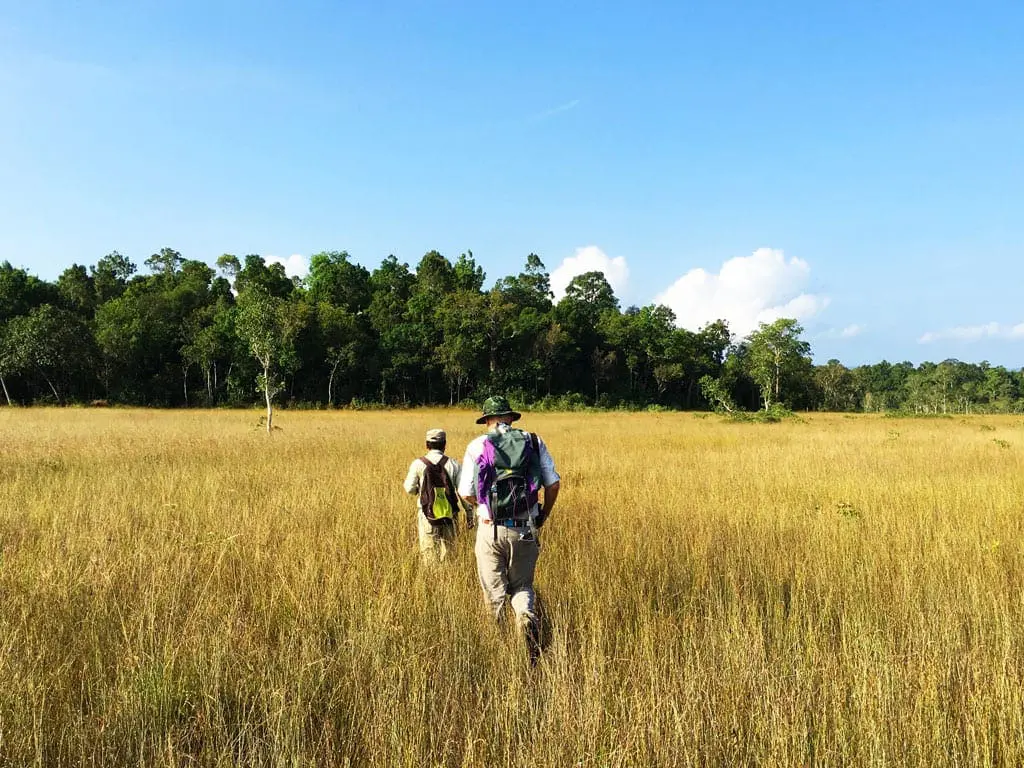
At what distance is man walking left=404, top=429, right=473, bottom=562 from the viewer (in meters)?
5.12

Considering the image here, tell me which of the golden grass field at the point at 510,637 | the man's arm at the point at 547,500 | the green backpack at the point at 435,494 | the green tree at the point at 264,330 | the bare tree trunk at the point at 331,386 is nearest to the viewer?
the golden grass field at the point at 510,637

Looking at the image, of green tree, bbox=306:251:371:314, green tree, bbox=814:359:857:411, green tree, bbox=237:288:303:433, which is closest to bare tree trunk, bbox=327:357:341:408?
green tree, bbox=306:251:371:314

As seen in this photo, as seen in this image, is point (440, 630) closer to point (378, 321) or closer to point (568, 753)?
point (568, 753)

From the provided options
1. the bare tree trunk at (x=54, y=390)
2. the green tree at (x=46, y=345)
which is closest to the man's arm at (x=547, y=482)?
the green tree at (x=46, y=345)

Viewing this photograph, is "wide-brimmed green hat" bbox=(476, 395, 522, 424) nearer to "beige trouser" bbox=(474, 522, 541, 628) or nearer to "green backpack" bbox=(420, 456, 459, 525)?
"beige trouser" bbox=(474, 522, 541, 628)

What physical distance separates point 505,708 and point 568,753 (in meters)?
0.39

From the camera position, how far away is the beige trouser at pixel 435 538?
203 inches

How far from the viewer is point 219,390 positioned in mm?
46219

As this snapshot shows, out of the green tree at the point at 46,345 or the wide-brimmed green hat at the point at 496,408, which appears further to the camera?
the green tree at the point at 46,345

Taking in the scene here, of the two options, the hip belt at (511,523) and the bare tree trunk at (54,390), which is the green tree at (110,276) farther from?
the hip belt at (511,523)

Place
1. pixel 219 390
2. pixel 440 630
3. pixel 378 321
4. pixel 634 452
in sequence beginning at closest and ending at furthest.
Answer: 1. pixel 440 630
2. pixel 634 452
3. pixel 219 390
4. pixel 378 321

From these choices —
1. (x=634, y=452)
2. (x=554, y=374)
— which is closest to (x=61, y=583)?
(x=634, y=452)

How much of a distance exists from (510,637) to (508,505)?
0.87 metres

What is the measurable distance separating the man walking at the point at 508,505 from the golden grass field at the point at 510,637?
0.23 meters
